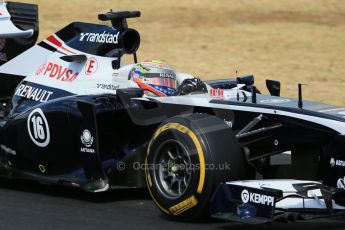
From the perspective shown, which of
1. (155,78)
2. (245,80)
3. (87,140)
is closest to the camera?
(87,140)

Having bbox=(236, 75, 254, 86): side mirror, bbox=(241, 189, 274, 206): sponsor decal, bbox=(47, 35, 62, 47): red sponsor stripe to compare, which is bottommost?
bbox=(241, 189, 274, 206): sponsor decal

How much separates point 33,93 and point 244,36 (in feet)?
33.6

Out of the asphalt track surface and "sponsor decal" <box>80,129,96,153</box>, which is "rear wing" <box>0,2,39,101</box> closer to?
the asphalt track surface

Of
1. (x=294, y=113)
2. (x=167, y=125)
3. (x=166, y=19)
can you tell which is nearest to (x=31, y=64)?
(x=167, y=125)

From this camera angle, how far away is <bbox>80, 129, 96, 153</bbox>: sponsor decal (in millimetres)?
7828

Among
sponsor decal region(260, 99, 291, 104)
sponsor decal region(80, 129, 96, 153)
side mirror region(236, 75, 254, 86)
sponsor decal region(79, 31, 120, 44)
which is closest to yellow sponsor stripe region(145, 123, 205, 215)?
sponsor decal region(80, 129, 96, 153)

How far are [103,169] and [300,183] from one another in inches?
73.5

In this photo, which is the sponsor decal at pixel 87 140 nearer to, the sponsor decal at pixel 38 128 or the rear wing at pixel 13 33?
the sponsor decal at pixel 38 128

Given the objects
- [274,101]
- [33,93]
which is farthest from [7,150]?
[274,101]

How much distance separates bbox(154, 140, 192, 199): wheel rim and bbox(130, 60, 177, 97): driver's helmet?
1325 millimetres

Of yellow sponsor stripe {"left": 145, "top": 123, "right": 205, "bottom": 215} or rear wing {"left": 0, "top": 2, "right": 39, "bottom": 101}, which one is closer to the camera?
yellow sponsor stripe {"left": 145, "top": 123, "right": 205, "bottom": 215}

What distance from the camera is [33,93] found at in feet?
29.6

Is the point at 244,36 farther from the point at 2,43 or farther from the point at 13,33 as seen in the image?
the point at 13,33

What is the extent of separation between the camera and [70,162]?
26.7 ft
